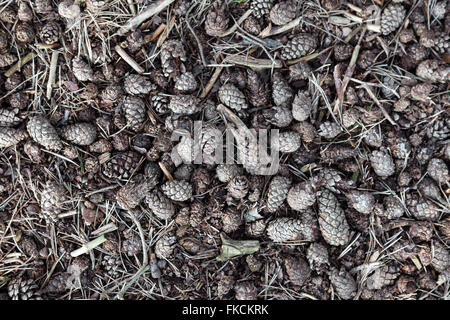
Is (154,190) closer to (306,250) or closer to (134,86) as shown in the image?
(134,86)

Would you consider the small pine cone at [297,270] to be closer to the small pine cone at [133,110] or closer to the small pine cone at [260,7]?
the small pine cone at [133,110]

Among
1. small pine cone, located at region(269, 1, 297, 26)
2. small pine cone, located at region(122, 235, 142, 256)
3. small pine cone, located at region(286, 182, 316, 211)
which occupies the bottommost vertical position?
small pine cone, located at region(122, 235, 142, 256)

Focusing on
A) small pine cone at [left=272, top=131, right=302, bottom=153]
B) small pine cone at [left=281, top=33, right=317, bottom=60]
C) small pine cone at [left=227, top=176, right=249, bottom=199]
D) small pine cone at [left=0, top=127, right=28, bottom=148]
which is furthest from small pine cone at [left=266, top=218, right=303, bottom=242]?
small pine cone at [left=0, top=127, right=28, bottom=148]

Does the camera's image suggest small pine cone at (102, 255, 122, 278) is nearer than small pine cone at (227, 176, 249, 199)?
No

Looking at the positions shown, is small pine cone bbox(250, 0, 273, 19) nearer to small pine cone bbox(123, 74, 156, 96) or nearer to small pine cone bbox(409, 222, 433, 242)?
small pine cone bbox(123, 74, 156, 96)

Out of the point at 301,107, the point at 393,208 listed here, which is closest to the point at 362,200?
the point at 393,208

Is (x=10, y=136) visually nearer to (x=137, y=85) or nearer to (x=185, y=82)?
(x=137, y=85)
